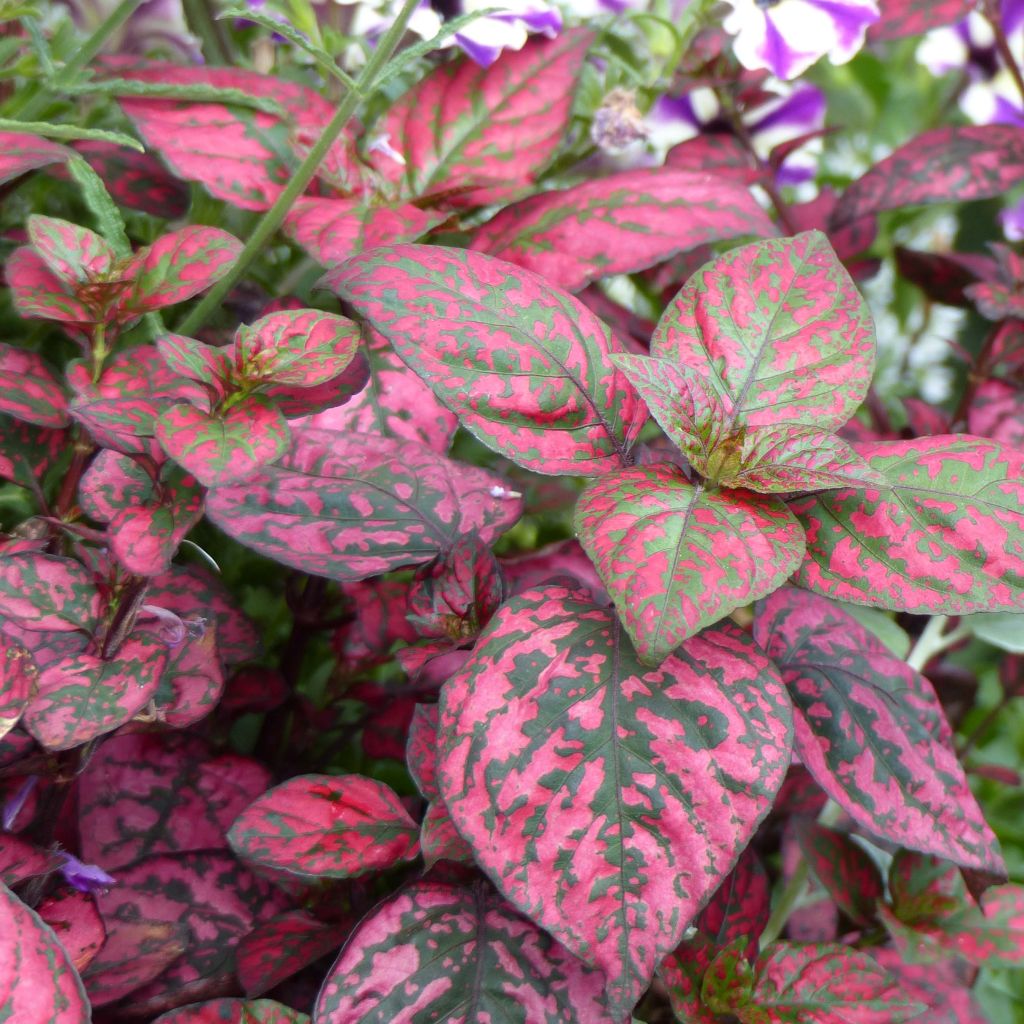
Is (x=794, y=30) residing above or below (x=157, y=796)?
above

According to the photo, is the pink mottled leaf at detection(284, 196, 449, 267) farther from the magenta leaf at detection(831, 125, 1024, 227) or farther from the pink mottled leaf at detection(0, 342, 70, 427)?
the magenta leaf at detection(831, 125, 1024, 227)

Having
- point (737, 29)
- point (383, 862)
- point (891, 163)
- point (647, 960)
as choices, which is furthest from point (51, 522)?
point (891, 163)

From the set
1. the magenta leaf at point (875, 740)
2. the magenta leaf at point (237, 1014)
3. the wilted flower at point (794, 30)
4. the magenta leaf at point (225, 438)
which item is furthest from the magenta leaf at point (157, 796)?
the wilted flower at point (794, 30)

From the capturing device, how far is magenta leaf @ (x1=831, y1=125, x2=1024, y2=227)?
92 cm

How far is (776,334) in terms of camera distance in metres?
0.59

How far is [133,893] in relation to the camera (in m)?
0.58

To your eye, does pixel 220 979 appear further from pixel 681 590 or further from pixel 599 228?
pixel 599 228

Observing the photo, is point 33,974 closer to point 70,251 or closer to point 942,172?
point 70,251

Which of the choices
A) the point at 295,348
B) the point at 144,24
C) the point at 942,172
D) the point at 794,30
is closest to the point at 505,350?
the point at 295,348

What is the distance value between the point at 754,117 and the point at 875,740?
2.32 feet

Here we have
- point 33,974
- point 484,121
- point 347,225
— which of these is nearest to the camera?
point 33,974

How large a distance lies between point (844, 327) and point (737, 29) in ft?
1.20

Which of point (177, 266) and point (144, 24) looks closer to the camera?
point (177, 266)

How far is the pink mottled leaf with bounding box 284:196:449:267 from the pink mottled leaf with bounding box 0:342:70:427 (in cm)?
17
